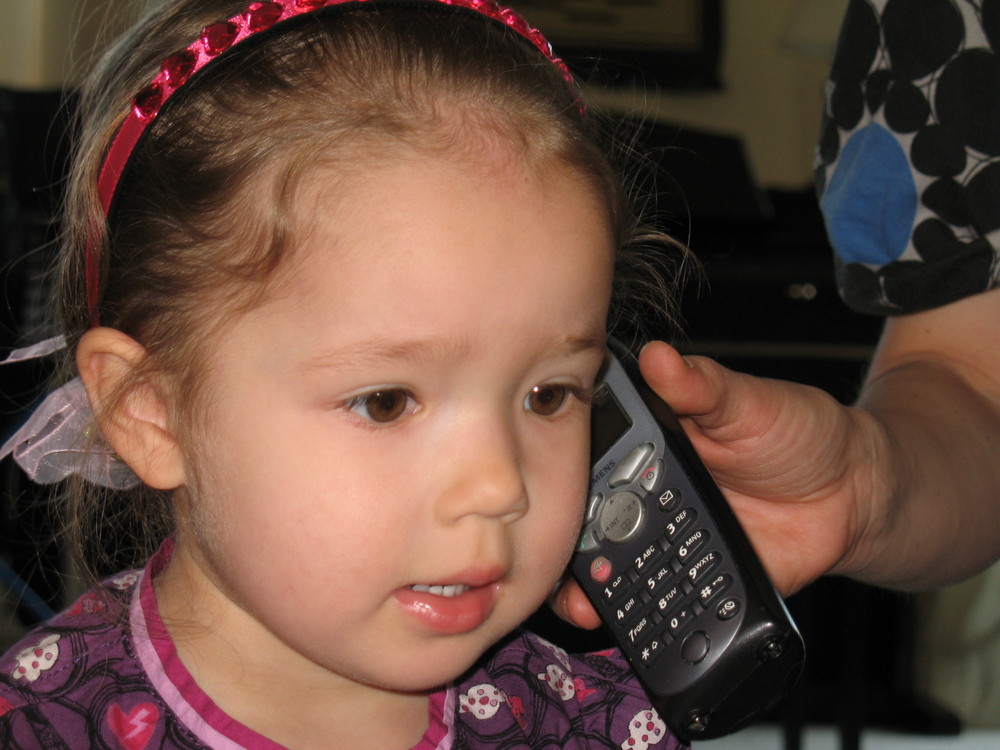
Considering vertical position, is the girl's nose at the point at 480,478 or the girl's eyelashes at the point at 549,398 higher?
the girl's nose at the point at 480,478

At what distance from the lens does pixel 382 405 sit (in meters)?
0.52

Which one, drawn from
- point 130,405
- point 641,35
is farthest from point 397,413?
point 641,35

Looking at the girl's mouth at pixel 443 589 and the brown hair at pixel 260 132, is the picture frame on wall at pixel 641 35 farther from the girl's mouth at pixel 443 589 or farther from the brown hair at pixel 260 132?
the girl's mouth at pixel 443 589

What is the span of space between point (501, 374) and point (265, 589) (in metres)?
0.17

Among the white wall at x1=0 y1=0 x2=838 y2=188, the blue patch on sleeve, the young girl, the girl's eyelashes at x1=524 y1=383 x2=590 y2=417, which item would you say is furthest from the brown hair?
the white wall at x1=0 y1=0 x2=838 y2=188

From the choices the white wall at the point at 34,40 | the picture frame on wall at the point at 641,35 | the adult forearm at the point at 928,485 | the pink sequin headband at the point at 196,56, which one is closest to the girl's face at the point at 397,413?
the pink sequin headband at the point at 196,56

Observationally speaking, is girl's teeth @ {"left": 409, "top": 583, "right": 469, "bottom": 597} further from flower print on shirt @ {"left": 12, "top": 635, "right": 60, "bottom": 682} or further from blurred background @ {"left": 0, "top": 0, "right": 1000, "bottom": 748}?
blurred background @ {"left": 0, "top": 0, "right": 1000, "bottom": 748}

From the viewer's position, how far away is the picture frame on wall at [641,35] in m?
2.21

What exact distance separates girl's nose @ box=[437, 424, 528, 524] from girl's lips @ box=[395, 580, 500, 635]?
0.05m

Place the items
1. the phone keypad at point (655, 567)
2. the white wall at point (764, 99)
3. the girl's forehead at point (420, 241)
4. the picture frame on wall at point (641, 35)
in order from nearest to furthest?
1. the girl's forehead at point (420, 241)
2. the phone keypad at point (655, 567)
3. the picture frame on wall at point (641, 35)
4. the white wall at point (764, 99)

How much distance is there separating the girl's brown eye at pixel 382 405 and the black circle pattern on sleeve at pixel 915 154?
467 mm

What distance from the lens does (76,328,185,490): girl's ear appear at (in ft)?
1.86

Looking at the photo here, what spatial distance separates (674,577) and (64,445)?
0.40m

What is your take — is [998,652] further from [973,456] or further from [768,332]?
[973,456]
